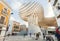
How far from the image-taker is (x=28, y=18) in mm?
1331

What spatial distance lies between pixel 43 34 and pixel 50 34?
0.27 ft

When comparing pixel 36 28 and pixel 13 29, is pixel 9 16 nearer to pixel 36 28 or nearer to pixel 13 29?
pixel 13 29

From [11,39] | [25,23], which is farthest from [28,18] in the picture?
[11,39]

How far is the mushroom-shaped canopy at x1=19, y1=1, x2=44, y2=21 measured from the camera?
135 cm

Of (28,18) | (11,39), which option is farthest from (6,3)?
(11,39)

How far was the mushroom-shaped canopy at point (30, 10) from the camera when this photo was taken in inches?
53.2

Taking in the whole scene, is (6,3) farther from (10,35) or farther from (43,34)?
(43,34)

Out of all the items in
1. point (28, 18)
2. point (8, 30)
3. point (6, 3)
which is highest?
point (6, 3)

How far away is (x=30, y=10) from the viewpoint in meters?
1.38

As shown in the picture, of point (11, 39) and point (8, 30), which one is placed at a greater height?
point (8, 30)

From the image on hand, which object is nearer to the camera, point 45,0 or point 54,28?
point 54,28

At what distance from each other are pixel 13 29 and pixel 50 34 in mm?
445

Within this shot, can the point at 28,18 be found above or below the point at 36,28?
above

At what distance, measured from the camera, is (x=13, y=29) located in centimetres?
129
